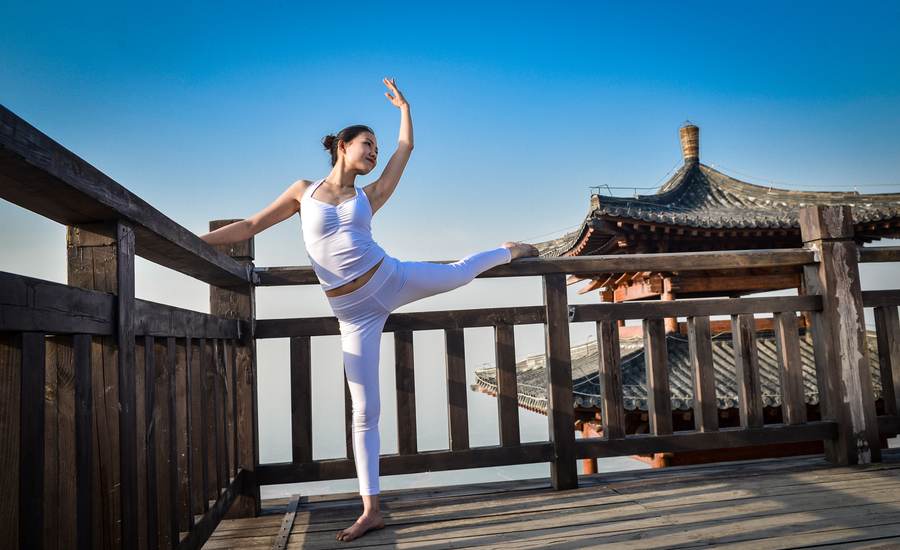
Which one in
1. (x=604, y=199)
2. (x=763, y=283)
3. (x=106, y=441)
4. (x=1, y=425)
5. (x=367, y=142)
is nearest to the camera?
(x=1, y=425)

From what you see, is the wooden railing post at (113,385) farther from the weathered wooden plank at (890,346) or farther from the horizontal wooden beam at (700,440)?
the weathered wooden plank at (890,346)

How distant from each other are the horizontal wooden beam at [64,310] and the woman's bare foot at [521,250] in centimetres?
137

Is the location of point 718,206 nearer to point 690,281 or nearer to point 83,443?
point 690,281

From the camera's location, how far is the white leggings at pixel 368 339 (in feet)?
6.19

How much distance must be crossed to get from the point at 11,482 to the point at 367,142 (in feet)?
5.08

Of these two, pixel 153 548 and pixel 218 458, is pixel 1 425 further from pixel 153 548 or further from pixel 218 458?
pixel 218 458

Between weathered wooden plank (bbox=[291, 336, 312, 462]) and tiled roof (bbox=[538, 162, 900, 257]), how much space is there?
5.07m

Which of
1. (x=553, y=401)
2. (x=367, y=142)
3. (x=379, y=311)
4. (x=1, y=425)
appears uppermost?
(x=367, y=142)

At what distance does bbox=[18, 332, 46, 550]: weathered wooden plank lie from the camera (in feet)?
2.70

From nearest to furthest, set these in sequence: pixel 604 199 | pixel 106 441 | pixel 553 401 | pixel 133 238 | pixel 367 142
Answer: pixel 106 441, pixel 133 238, pixel 367 142, pixel 553 401, pixel 604 199

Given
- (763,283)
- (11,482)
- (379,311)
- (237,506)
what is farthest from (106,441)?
(763,283)

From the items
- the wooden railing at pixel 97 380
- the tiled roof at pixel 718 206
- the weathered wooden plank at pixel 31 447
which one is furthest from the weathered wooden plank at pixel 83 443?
the tiled roof at pixel 718 206

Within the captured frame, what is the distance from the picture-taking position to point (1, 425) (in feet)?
2.68

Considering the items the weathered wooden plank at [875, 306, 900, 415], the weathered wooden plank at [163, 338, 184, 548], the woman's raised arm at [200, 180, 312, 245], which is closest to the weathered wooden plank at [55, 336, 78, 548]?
the weathered wooden plank at [163, 338, 184, 548]
